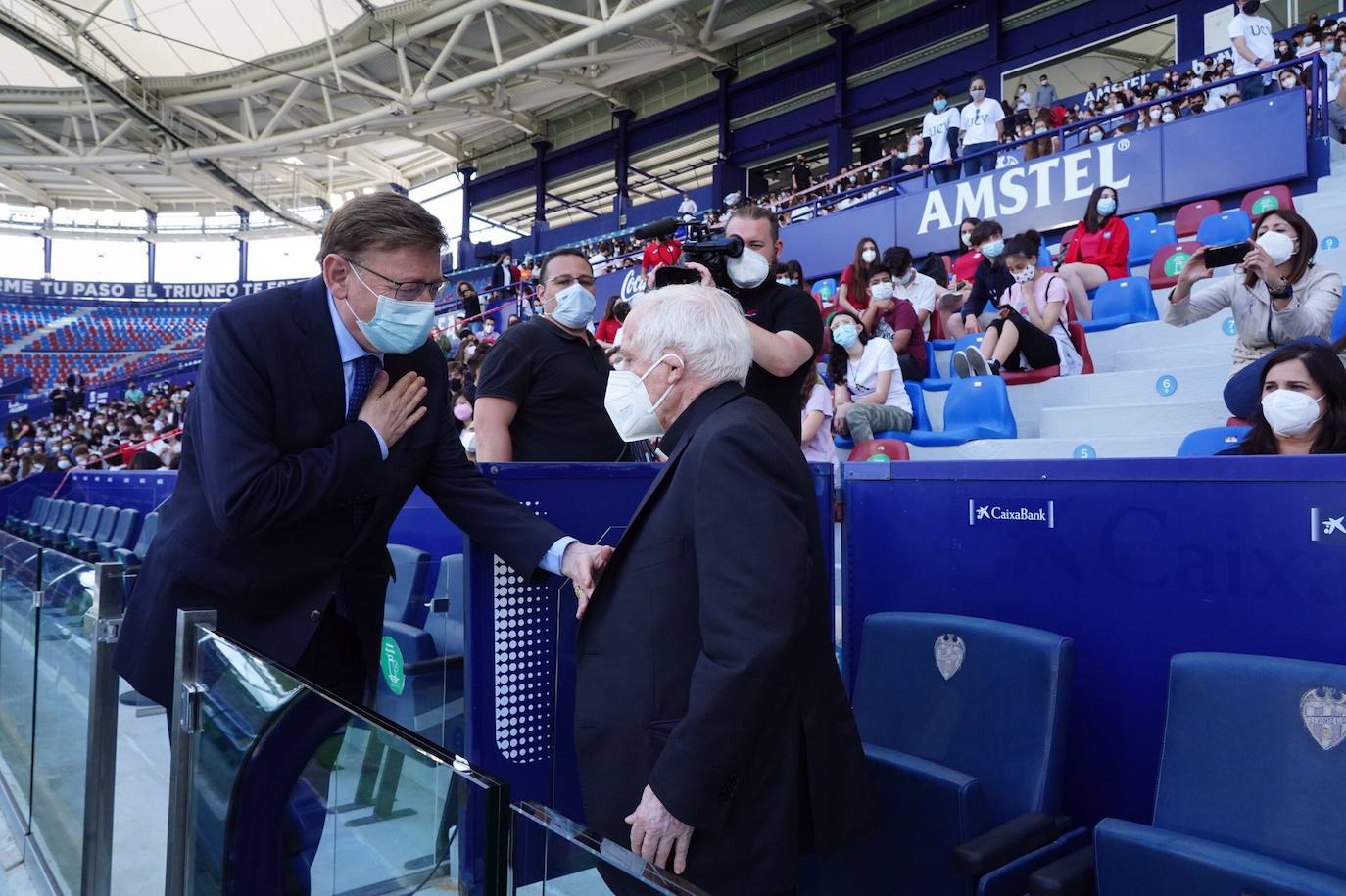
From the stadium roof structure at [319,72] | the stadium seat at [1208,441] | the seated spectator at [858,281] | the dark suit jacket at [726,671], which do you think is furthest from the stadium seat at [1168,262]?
the stadium roof structure at [319,72]

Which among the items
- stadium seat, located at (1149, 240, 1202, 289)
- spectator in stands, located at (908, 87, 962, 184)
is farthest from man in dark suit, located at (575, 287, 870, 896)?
spectator in stands, located at (908, 87, 962, 184)

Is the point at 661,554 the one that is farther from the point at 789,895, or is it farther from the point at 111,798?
the point at 111,798

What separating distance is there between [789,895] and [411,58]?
68.7 ft

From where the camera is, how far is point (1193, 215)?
25.3 ft

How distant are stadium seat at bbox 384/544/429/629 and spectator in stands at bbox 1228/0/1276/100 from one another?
825cm

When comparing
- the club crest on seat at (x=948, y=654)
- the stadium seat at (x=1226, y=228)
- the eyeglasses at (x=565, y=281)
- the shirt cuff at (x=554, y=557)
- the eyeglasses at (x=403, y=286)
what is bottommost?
the club crest on seat at (x=948, y=654)

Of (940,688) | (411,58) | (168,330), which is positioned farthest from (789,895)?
(168,330)

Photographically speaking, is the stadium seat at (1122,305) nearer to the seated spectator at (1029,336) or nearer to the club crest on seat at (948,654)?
the seated spectator at (1029,336)

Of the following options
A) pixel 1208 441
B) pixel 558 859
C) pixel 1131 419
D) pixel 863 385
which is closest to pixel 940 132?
pixel 863 385

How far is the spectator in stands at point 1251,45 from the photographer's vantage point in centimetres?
803

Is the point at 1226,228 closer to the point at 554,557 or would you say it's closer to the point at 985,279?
the point at 985,279

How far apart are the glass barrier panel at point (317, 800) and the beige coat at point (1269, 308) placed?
3520 mm

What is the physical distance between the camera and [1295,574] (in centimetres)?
174

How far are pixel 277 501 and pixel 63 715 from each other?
1.63m
